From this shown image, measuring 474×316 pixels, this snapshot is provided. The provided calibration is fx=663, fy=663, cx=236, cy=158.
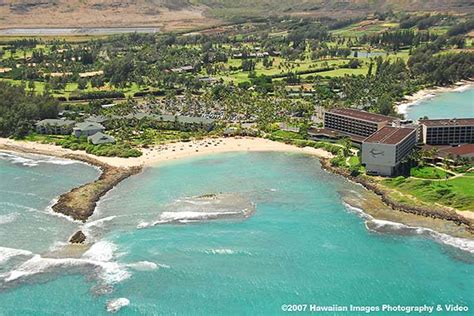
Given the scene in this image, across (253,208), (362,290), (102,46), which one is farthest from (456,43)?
(362,290)

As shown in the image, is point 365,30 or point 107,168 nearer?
point 107,168

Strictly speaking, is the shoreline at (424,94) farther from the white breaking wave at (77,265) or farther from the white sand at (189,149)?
the white breaking wave at (77,265)

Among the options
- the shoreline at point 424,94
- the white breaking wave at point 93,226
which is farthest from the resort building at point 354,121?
the white breaking wave at point 93,226

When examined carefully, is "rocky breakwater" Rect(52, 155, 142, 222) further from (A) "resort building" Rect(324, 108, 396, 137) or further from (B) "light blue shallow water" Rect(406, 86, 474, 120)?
(B) "light blue shallow water" Rect(406, 86, 474, 120)

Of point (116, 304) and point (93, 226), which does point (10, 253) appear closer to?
point (93, 226)

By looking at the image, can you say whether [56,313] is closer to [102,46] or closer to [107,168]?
[107,168]

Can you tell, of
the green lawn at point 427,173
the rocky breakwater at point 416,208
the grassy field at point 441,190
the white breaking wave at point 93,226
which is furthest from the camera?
the green lawn at point 427,173
